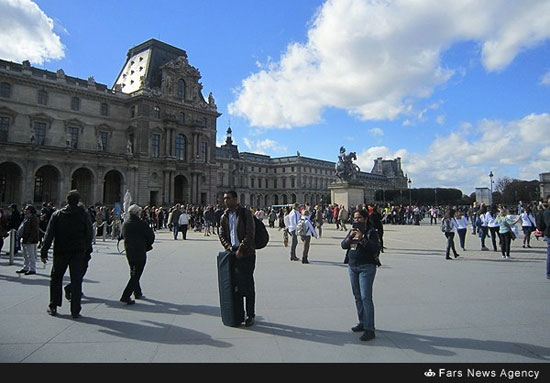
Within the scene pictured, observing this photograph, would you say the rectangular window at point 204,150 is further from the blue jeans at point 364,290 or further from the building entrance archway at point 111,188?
the blue jeans at point 364,290

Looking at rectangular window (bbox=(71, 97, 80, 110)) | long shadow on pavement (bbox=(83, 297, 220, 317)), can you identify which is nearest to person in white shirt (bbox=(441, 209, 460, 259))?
long shadow on pavement (bbox=(83, 297, 220, 317))

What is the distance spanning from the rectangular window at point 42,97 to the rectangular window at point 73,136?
Result: 13.2 feet

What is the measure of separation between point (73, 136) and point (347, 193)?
119ft

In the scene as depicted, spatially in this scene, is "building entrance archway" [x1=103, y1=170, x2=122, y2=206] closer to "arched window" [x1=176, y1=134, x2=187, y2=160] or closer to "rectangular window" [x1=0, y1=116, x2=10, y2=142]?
"arched window" [x1=176, y1=134, x2=187, y2=160]

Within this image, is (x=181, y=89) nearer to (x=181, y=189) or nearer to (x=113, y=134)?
(x=113, y=134)

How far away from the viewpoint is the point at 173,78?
53531 mm

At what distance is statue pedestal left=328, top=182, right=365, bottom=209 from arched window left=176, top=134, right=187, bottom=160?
95.2 ft

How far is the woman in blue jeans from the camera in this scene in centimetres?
475

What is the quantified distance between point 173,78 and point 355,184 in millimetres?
34646

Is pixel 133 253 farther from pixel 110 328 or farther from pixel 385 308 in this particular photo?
pixel 385 308

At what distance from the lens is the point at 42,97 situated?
143ft

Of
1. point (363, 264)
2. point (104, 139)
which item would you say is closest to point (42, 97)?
point (104, 139)

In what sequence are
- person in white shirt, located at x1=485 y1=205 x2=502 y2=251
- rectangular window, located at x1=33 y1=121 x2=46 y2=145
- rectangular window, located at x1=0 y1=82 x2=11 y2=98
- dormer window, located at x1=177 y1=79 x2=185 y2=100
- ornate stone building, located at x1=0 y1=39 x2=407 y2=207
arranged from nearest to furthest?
1. person in white shirt, located at x1=485 y1=205 x2=502 y2=251
2. rectangular window, located at x1=0 y1=82 x2=11 y2=98
3. ornate stone building, located at x1=0 y1=39 x2=407 y2=207
4. rectangular window, located at x1=33 y1=121 x2=46 y2=145
5. dormer window, located at x1=177 y1=79 x2=185 y2=100
